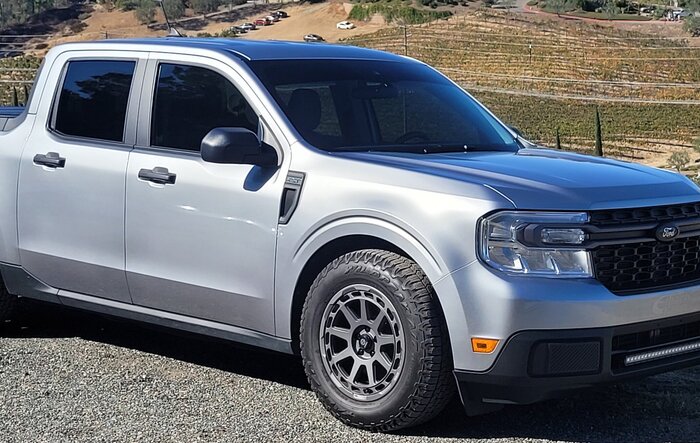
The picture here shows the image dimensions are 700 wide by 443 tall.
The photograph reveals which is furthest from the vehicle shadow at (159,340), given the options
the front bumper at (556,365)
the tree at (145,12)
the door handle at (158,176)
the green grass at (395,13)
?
the green grass at (395,13)

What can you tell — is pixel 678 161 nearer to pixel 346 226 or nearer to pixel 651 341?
pixel 651 341

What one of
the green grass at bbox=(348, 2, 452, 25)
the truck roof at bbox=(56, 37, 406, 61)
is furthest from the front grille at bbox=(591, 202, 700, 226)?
the green grass at bbox=(348, 2, 452, 25)

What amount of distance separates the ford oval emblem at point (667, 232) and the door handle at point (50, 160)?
125 inches

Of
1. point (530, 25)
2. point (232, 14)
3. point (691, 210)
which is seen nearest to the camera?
point (691, 210)

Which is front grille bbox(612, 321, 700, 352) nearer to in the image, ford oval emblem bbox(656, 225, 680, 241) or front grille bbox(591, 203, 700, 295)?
front grille bbox(591, 203, 700, 295)

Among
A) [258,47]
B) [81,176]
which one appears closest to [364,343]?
[258,47]

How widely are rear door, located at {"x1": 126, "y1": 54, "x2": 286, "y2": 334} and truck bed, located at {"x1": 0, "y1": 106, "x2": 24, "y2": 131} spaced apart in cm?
122

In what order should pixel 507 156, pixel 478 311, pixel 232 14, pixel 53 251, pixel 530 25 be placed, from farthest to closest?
1. pixel 232 14
2. pixel 530 25
3. pixel 53 251
4. pixel 507 156
5. pixel 478 311

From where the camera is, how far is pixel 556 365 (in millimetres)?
4363

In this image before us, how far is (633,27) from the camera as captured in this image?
290 ft

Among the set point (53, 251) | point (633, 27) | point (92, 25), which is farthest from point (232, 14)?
point (53, 251)

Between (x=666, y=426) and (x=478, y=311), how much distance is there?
1.20 meters

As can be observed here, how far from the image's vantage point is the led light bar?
451 centimetres

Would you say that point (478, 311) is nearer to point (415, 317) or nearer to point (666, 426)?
point (415, 317)
